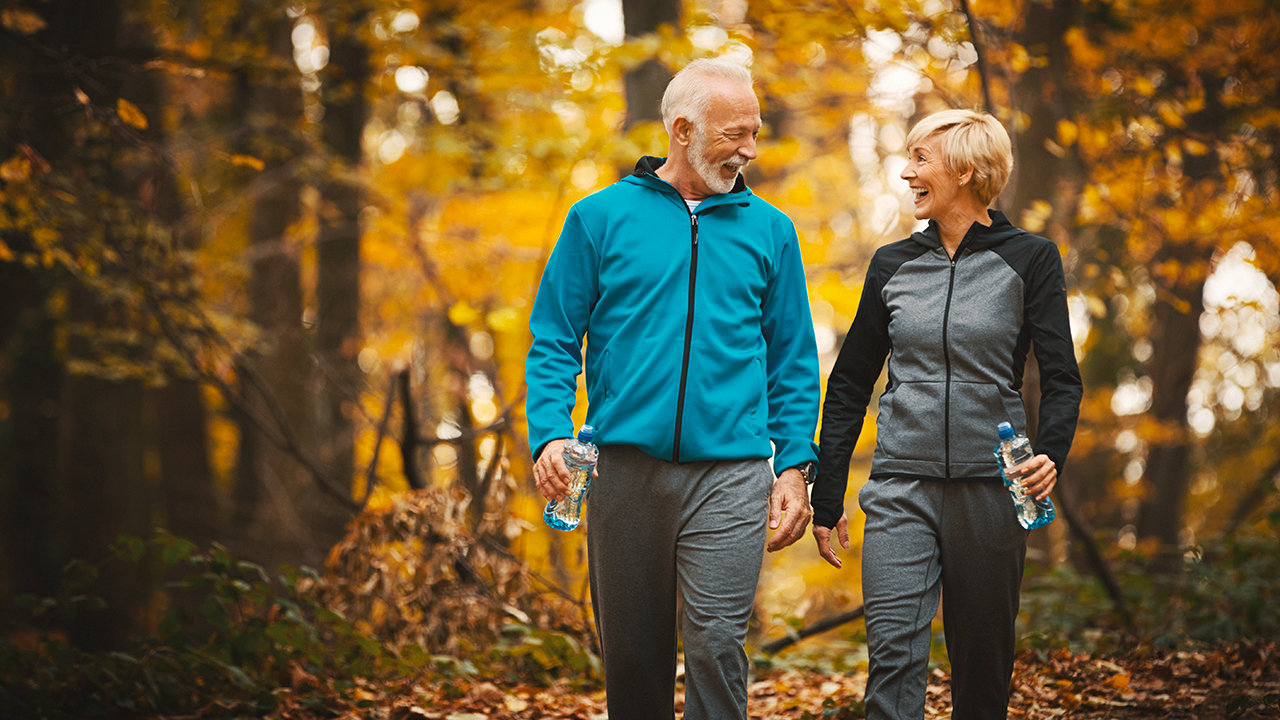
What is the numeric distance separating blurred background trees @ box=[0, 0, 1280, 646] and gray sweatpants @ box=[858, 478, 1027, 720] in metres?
2.63

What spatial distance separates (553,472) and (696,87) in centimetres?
118

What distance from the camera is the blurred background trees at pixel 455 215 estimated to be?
6.62m

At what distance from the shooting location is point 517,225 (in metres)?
12.7

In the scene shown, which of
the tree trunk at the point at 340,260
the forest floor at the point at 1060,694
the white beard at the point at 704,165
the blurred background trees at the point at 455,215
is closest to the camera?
the white beard at the point at 704,165

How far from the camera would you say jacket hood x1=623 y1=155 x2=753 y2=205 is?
3182 millimetres

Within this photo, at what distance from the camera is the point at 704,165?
3.15m

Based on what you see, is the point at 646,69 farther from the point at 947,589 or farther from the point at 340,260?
the point at 947,589

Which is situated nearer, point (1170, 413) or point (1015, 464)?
point (1015, 464)

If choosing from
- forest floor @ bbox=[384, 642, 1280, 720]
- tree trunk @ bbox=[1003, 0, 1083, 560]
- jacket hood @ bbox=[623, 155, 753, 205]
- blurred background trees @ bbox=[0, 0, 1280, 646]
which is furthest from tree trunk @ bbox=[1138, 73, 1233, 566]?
jacket hood @ bbox=[623, 155, 753, 205]

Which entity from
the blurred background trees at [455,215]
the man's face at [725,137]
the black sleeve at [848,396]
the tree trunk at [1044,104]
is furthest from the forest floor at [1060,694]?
the tree trunk at [1044,104]

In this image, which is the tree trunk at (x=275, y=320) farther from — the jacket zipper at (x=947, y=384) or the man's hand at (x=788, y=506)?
the jacket zipper at (x=947, y=384)

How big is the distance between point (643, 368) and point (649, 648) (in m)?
0.79

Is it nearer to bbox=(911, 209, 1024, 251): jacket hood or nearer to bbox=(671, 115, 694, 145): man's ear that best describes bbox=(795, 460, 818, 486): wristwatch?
bbox=(911, 209, 1024, 251): jacket hood

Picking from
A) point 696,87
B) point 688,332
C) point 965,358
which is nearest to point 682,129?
point 696,87
